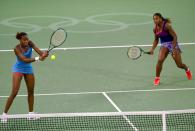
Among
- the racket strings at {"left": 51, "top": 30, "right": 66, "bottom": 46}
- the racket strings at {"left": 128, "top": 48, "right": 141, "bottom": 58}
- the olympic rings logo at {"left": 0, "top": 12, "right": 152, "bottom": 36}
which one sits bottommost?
the racket strings at {"left": 128, "top": 48, "right": 141, "bottom": 58}

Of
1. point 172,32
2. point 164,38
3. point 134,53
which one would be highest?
point 172,32

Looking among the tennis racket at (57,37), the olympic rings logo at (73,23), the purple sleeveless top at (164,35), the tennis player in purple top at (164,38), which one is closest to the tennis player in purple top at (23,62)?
the tennis racket at (57,37)

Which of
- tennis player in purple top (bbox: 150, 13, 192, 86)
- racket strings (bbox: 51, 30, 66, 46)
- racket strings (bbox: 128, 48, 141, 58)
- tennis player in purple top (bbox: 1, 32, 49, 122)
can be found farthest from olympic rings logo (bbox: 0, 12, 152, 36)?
tennis player in purple top (bbox: 1, 32, 49, 122)

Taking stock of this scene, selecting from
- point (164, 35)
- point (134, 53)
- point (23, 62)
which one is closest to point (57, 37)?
point (23, 62)

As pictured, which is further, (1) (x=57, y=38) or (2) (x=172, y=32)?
(2) (x=172, y=32)

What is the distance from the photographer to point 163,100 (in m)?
13.3

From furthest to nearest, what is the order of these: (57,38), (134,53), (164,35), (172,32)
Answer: (164,35), (172,32), (134,53), (57,38)

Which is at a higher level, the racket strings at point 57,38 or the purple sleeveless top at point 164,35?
the racket strings at point 57,38

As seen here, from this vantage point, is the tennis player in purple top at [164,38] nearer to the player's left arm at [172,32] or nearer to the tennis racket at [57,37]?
the player's left arm at [172,32]

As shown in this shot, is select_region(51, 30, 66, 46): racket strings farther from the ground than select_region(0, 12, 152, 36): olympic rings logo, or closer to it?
farther from the ground

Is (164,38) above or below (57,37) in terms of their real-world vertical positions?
below

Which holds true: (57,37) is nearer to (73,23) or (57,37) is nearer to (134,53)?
(134,53)

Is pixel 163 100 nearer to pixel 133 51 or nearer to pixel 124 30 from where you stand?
pixel 133 51

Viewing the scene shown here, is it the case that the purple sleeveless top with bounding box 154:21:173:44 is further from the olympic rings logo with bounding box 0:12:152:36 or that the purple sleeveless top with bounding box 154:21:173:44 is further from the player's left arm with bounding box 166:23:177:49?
the olympic rings logo with bounding box 0:12:152:36
